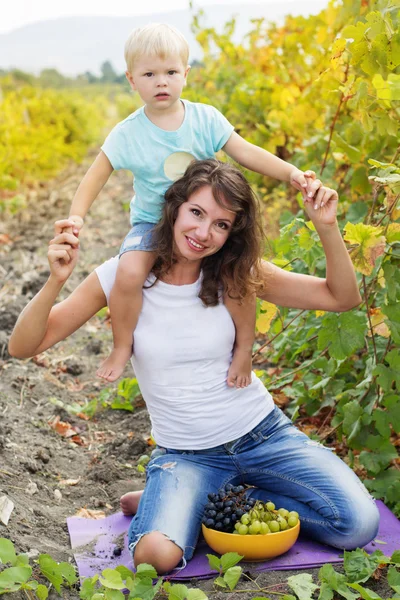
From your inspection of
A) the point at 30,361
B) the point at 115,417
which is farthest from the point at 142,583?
the point at 30,361

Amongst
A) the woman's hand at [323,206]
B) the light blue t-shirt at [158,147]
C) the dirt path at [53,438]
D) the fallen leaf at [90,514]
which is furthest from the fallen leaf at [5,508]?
the woman's hand at [323,206]

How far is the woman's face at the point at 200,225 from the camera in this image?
2.34 m

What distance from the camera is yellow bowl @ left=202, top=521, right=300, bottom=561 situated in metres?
2.30

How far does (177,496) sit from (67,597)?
434mm

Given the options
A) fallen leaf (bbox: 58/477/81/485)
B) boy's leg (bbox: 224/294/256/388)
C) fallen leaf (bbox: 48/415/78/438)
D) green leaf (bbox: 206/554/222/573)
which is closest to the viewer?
green leaf (bbox: 206/554/222/573)

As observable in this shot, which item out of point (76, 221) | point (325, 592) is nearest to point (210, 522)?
point (325, 592)

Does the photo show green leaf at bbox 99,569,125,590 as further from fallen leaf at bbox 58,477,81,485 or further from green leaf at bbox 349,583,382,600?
fallen leaf at bbox 58,477,81,485

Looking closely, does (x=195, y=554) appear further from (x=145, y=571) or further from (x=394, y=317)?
(x=394, y=317)

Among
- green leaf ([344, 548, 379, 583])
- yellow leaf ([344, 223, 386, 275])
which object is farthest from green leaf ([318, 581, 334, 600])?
yellow leaf ([344, 223, 386, 275])

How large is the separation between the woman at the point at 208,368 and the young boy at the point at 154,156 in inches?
2.2

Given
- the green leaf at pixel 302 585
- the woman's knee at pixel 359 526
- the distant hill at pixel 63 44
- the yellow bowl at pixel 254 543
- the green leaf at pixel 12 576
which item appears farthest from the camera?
the distant hill at pixel 63 44

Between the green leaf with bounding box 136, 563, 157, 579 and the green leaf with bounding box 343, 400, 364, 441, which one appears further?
the green leaf with bounding box 343, 400, 364, 441

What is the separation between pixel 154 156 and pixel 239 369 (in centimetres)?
73

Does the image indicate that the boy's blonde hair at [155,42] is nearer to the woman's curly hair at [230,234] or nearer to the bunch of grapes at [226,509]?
the woman's curly hair at [230,234]
